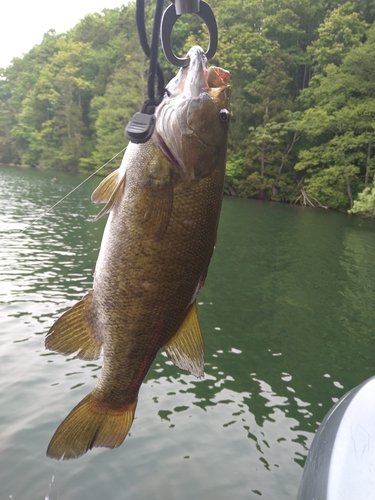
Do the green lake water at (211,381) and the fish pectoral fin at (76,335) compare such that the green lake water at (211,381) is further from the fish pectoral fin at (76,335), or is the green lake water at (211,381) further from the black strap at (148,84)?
the black strap at (148,84)

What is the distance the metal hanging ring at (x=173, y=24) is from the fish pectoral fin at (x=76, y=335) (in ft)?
3.44

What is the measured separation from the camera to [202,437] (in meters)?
6.24

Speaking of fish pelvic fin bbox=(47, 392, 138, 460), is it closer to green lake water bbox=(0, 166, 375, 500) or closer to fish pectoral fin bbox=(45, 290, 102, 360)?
fish pectoral fin bbox=(45, 290, 102, 360)

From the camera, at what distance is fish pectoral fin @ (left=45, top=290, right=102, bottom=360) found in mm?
1812

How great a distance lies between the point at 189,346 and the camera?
182 cm

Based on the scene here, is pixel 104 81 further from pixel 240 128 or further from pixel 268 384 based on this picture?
pixel 268 384

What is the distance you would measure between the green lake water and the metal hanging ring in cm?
513

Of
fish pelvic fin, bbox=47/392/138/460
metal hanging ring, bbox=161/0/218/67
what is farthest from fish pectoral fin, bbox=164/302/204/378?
metal hanging ring, bbox=161/0/218/67

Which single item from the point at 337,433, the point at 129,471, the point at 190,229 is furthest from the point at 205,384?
the point at 190,229

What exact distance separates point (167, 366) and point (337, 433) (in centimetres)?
483

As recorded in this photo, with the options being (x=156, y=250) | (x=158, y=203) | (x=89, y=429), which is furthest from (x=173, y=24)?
(x=89, y=429)

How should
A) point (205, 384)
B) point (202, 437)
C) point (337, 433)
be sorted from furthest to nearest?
point (205, 384) < point (202, 437) < point (337, 433)

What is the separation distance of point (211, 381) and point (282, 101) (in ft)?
119

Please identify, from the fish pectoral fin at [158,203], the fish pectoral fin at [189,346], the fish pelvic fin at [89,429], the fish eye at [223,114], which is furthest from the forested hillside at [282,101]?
the fish pelvic fin at [89,429]
